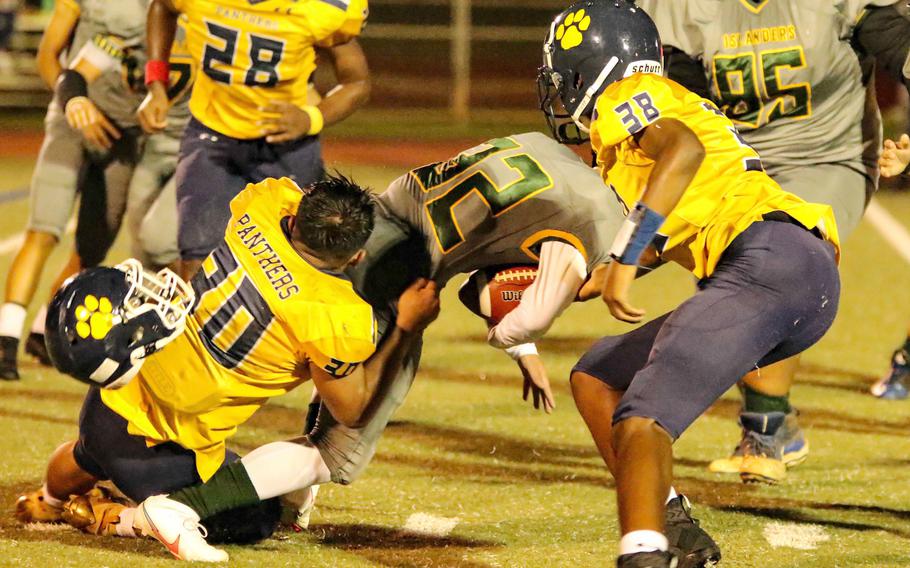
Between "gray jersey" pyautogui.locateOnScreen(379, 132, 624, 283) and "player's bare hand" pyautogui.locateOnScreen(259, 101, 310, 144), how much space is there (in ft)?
3.92

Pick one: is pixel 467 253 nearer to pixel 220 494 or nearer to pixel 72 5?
pixel 220 494

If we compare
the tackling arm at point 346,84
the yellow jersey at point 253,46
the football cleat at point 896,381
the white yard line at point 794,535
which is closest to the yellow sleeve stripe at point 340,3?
the yellow jersey at point 253,46

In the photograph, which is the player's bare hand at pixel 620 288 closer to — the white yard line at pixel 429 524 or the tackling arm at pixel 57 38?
the white yard line at pixel 429 524

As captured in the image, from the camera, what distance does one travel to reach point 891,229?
33.3ft

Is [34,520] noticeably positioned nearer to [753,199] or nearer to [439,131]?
[753,199]

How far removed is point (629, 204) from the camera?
3486mm

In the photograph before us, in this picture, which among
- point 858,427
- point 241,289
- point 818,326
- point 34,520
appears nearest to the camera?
point 818,326

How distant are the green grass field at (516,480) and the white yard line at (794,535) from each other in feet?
0.03

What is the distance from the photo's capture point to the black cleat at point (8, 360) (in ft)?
18.7

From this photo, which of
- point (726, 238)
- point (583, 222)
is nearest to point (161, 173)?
point (583, 222)

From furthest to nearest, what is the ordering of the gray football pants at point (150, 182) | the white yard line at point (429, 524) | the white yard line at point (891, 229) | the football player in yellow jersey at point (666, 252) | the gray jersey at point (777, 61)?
the white yard line at point (891, 229), the gray football pants at point (150, 182), the gray jersey at point (777, 61), the white yard line at point (429, 524), the football player in yellow jersey at point (666, 252)

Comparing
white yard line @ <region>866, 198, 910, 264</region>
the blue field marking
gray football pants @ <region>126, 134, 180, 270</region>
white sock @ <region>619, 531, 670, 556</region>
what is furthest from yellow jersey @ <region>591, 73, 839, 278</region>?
the blue field marking

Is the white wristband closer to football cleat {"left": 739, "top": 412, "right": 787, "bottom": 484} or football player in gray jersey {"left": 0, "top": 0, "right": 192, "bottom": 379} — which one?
football cleat {"left": 739, "top": 412, "right": 787, "bottom": 484}

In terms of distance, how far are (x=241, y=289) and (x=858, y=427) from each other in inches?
107
